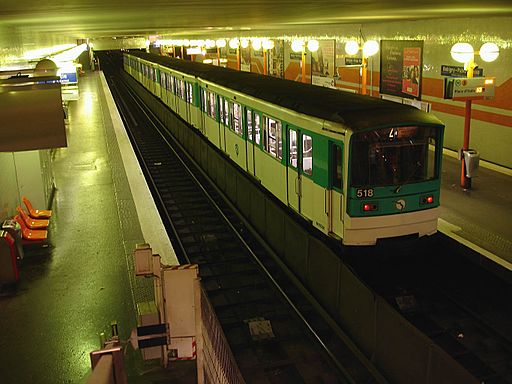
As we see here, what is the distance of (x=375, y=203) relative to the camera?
303 inches

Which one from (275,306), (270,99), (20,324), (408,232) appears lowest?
(275,306)

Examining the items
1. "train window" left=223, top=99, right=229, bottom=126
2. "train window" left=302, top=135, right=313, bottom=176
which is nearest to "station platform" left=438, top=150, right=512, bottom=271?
"train window" left=302, top=135, right=313, bottom=176

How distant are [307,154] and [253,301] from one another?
2.35 m

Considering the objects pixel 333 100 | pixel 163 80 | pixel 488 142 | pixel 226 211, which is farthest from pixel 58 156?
pixel 488 142

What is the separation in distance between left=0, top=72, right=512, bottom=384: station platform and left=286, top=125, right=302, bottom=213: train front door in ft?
7.02

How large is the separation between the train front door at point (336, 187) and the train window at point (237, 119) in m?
4.54

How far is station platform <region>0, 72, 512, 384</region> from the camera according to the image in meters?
6.04

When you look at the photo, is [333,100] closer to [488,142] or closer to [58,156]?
[488,142]

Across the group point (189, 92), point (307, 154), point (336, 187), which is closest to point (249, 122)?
point (307, 154)

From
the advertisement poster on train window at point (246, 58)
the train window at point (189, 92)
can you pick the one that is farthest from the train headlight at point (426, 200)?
the advertisement poster on train window at point (246, 58)

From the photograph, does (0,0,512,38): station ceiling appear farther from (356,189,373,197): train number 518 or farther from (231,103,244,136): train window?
(356,189,373,197): train number 518

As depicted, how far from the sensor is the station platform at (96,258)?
19.8 feet

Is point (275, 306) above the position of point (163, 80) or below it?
below

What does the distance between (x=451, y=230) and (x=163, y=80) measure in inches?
707
